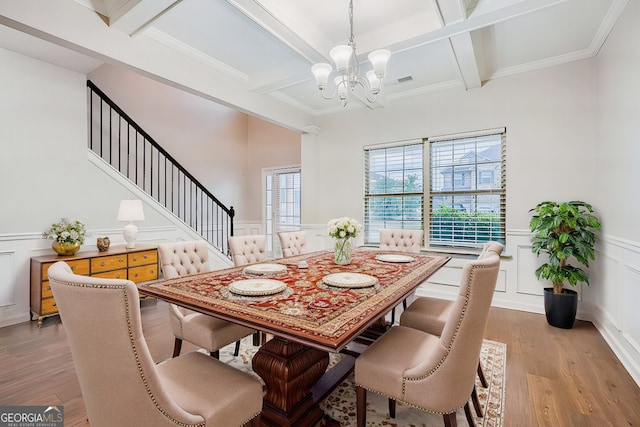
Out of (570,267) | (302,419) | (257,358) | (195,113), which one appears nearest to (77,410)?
(257,358)

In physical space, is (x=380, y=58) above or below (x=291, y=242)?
above

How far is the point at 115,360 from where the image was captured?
916 mm

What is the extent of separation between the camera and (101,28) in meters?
2.38

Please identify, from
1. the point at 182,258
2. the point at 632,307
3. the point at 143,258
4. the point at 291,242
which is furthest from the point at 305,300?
the point at 143,258

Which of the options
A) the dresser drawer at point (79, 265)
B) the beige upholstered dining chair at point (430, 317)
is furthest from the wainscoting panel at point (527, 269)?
the dresser drawer at point (79, 265)

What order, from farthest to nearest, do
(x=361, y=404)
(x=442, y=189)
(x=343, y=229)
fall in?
(x=442, y=189) < (x=343, y=229) < (x=361, y=404)

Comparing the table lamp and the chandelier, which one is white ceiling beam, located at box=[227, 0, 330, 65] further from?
the table lamp

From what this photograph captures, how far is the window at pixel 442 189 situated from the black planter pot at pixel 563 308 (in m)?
0.89

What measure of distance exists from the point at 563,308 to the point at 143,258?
483 centimetres

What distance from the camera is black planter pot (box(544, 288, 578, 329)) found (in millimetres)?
2980

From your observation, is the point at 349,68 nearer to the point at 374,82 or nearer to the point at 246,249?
the point at 374,82

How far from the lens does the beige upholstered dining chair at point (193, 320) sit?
187 centimetres

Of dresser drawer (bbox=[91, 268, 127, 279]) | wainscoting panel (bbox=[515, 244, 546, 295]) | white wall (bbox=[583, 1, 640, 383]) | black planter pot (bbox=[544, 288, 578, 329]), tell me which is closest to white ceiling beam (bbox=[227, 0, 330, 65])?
white wall (bbox=[583, 1, 640, 383])

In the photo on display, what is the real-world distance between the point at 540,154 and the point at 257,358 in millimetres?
3779
